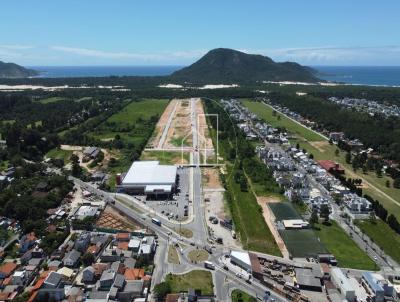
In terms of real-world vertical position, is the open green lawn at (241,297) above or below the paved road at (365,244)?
above

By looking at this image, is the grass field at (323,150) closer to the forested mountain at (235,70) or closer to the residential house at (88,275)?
the residential house at (88,275)

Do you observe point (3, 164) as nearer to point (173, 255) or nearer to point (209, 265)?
point (173, 255)

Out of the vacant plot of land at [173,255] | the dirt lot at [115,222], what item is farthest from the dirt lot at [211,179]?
the vacant plot of land at [173,255]

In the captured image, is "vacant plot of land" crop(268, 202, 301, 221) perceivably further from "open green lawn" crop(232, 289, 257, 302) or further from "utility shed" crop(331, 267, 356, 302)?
"open green lawn" crop(232, 289, 257, 302)

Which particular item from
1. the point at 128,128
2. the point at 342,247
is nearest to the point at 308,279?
the point at 342,247

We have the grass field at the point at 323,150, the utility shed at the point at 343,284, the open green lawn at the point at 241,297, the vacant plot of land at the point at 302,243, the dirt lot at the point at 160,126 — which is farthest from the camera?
the dirt lot at the point at 160,126

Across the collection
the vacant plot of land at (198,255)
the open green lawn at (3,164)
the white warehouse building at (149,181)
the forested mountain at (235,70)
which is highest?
the forested mountain at (235,70)

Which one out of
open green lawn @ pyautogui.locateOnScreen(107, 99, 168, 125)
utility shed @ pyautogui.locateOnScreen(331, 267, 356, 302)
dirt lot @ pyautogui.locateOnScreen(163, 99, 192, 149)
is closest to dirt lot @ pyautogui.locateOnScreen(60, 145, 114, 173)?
dirt lot @ pyautogui.locateOnScreen(163, 99, 192, 149)
